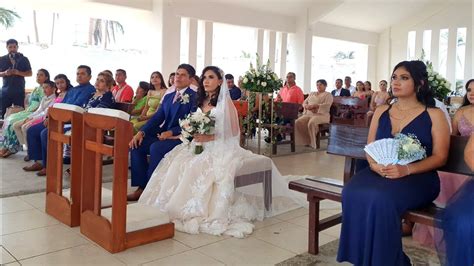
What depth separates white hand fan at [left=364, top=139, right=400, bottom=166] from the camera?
2463 millimetres

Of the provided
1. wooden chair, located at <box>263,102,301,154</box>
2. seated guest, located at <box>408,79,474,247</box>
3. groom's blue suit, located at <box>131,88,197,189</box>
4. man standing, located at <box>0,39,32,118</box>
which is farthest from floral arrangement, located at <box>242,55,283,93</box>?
man standing, located at <box>0,39,32,118</box>

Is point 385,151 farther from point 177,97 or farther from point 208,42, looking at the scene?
point 208,42

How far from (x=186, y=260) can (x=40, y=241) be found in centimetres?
106

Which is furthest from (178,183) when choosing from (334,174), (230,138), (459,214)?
(334,174)

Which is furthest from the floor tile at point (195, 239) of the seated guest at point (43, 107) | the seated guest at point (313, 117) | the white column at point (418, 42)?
the white column at point (418, 42)

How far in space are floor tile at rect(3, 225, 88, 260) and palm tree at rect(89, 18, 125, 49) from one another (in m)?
7.99

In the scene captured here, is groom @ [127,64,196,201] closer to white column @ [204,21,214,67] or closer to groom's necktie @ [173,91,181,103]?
groom's necktie @ [173,91,181,103]

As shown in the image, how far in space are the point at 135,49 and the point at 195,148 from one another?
25.3 feet

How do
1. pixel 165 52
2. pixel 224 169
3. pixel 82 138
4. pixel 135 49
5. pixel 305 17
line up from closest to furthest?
1. pixel 82 138
2. pixel 224 169
3. pixel 165 52
4. pixel 135 49
5. pixel 305 17

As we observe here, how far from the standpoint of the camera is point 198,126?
357 centimetres

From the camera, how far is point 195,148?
367 cm

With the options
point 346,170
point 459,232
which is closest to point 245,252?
point 346,170

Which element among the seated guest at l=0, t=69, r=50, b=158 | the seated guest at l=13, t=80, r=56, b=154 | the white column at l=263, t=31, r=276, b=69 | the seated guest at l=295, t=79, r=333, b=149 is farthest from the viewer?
the white column at l=263, t=31, r=276, b=69

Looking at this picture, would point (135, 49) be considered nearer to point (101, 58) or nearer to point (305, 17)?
point (101, 58)
